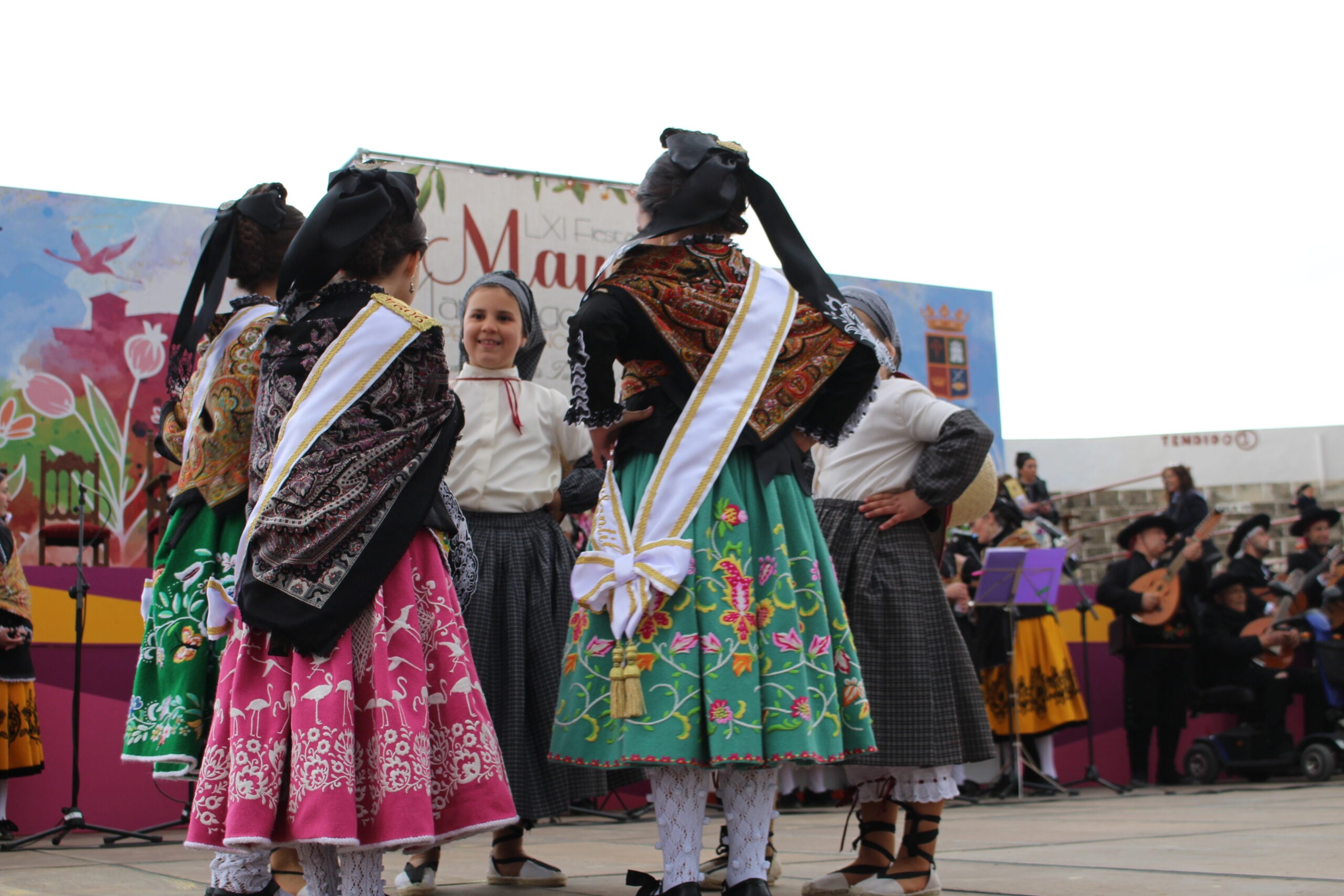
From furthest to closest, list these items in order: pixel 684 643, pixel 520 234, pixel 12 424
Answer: pixel 520 234 < pixel 12 424 < pixel 684 643

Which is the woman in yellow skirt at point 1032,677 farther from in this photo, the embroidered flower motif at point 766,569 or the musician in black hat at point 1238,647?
the embroidered flower motif at point 766,569

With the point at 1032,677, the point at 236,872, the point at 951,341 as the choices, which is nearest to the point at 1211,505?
the point at 951,341

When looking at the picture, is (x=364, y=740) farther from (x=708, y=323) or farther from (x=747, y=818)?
(x=708, y=323)

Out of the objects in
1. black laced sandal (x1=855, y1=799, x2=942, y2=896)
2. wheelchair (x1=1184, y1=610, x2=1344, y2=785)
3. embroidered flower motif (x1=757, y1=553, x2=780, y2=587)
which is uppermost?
embroidered flower motif (x1=757, y1=553, x2=780, y2=587)

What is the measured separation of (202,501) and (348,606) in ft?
2.88

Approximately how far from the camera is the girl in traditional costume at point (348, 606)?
7.23ft

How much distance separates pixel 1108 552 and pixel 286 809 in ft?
50.2

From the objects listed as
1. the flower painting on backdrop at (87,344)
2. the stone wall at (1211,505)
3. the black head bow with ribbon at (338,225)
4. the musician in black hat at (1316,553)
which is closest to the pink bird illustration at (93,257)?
the flower painting on backdrop at (87,344)

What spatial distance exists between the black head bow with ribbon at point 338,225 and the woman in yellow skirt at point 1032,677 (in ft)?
19.9

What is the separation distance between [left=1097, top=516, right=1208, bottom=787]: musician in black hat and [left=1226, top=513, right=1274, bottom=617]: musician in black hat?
667 mm

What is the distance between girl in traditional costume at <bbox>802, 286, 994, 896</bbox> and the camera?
312 cm

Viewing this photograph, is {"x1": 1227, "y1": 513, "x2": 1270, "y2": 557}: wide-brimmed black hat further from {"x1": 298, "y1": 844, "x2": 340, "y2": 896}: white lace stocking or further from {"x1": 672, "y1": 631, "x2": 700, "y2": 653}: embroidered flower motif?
{"x1": 298, "y1": 844, "x2": 340, "y2": 896}: white lace stocking

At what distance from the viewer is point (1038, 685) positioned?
8.16 metres

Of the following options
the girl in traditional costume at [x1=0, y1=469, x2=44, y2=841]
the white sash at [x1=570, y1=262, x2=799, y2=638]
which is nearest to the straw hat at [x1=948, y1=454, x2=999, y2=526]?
the white sash at [x1=570, y1=262, x2=799, y2=638]
